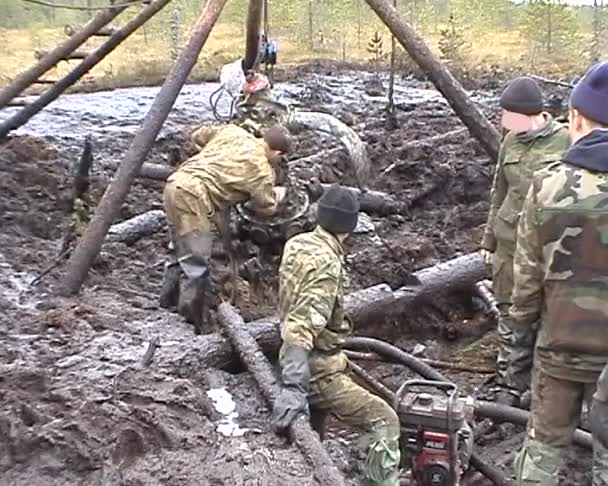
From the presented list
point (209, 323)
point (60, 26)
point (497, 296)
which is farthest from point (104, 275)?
point (60, 26)

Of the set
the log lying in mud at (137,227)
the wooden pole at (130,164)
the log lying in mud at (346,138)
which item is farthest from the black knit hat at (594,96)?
the log lying in mud at (346,138)

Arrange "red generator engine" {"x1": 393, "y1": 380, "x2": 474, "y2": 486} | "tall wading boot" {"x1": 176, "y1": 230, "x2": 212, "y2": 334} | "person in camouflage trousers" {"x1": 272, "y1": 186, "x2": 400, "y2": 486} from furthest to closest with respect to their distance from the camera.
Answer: "tall wading boot" {"x1": 176, "y1": 230, "x2": 212, "y2": 334} → "red generator engine" {"x1": 393, "y1": 380, "x2": 474, "y2": 486} → "person in camouflage trousers" {"x1": 272, "y1": 186, "x2": 400, "y2": 486}

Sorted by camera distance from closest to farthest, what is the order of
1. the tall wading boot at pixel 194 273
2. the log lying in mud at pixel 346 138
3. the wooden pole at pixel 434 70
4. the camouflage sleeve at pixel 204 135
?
the tall wading boot at pixel 194 273 → the camouflage sleeve at pixel 204 135 → the wooden pole at pixel 434 70 → the log lying in mud at pixel 346 138

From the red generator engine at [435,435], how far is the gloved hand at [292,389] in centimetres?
61

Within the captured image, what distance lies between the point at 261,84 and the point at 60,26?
2588cm

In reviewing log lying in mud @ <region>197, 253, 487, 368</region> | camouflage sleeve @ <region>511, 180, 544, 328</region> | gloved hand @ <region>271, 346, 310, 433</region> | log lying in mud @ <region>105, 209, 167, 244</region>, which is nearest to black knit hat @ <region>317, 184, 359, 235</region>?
gloved hand @ <region>271, 346, 310, 433</region>

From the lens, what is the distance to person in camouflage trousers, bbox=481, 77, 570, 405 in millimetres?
6230

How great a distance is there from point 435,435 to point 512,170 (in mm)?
2207

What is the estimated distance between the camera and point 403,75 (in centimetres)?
2034

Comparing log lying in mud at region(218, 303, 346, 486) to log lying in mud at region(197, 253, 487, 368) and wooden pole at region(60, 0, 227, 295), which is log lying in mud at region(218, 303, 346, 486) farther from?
wooden pole at region(60, 0, 227, 295)

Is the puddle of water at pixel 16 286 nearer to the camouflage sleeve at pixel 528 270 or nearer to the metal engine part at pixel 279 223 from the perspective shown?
the metal engine part at pixel 279 223

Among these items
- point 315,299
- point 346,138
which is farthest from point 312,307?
point 346,138

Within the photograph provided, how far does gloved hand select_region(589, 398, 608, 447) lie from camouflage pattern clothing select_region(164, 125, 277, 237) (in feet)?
10.9

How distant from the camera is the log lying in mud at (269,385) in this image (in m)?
4.66
